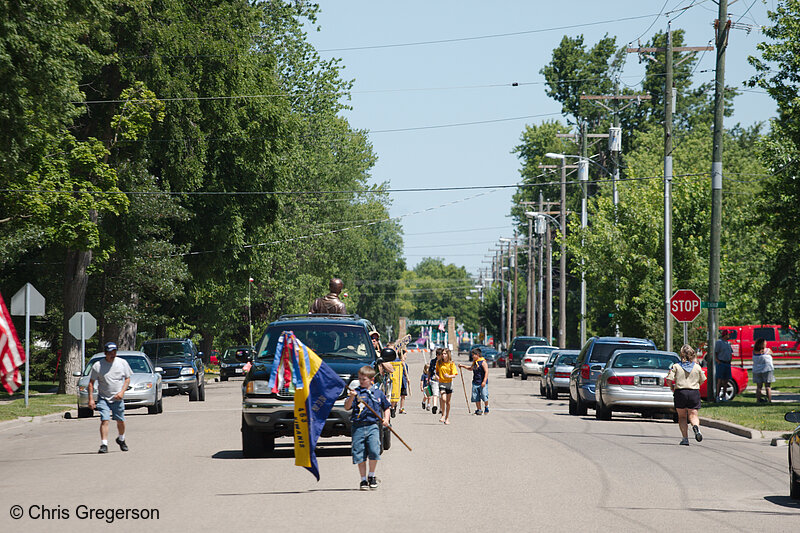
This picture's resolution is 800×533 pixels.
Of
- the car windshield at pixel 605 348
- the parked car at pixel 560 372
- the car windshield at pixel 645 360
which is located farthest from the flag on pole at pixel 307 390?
the parked car at pixel 560 372

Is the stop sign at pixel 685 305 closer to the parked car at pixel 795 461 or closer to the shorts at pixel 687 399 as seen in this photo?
the shorts at pixel 687 399

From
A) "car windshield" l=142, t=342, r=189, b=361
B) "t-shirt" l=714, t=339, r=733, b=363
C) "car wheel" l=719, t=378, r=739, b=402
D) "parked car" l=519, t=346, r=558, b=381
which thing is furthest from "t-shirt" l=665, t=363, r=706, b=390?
"parked car" l=519, t=346, r=558, b=381

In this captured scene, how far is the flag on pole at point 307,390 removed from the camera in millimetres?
14172

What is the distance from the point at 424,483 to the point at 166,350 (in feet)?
89.6

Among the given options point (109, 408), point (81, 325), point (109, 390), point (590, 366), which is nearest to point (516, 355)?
point (81, 325)

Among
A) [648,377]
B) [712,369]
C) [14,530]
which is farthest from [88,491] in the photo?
[712,369]

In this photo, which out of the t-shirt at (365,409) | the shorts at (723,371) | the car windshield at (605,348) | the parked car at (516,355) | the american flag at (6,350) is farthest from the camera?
the parked car at (516,355)

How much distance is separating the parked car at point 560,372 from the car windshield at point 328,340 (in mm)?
20504

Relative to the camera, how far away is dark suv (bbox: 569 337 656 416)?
29.7 meters

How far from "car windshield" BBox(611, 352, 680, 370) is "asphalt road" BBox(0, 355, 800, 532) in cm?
319

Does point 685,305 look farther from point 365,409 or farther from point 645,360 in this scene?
point 365,409

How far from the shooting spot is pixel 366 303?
15450cm

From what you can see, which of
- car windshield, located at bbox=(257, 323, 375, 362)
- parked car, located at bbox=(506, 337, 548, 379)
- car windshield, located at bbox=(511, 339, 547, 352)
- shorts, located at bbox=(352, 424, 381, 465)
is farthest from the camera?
car windshield, located at bbox=(511, 339, 547, 352)

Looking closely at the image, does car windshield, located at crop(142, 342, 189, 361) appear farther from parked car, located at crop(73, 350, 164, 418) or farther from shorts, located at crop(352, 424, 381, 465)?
shorts, located at crop(352, 424, 381, 465)
